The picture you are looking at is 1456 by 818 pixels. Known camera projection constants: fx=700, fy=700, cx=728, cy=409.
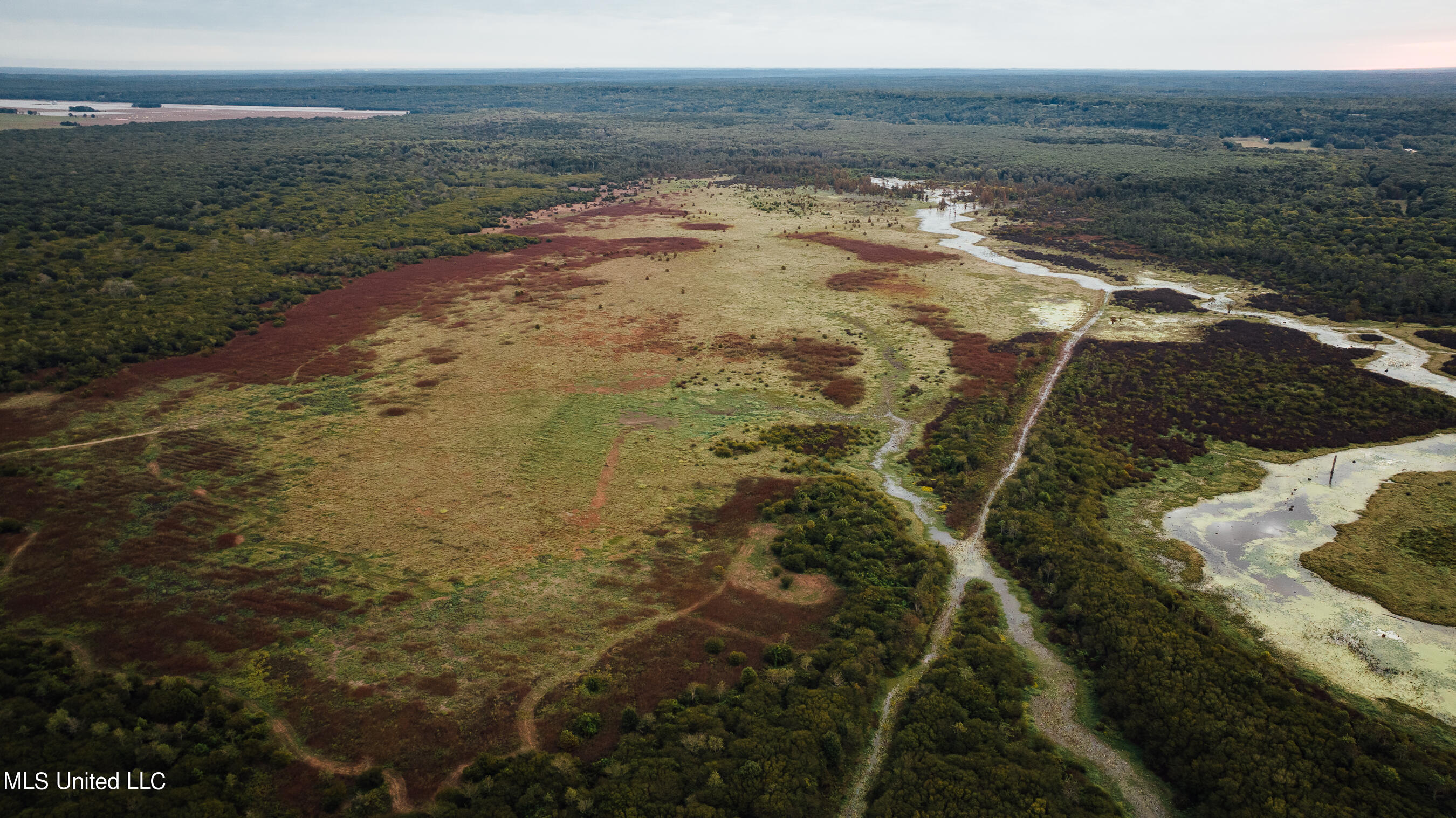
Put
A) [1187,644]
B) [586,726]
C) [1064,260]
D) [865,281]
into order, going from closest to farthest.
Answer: [586,726], [1187,644], [865,281], [1064,260]

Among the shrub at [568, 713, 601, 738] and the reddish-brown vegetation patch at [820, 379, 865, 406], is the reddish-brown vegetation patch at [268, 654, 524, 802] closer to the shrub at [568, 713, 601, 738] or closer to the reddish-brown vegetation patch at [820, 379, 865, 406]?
the shrub at [568, 713, 601, 738]

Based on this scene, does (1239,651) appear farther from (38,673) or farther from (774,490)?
(38,673)

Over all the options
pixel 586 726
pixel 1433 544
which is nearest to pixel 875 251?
pixel 1433 544

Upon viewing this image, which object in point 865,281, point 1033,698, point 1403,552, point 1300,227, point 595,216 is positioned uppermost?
point 595,216

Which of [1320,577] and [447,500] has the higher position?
[447,500]

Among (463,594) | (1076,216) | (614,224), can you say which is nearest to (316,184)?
(614,224)

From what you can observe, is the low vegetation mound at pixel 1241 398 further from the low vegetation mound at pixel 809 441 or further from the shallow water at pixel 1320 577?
the low vegetation mound at pixel 809 441

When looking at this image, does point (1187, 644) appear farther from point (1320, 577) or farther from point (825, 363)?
point (825, 363)
